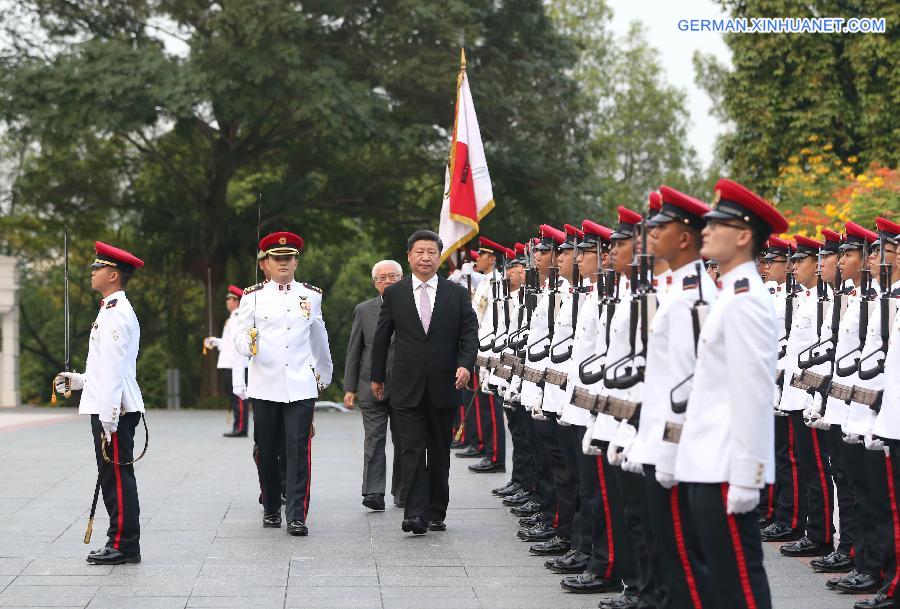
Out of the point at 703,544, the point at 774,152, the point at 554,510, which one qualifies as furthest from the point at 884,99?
the point at 703,544

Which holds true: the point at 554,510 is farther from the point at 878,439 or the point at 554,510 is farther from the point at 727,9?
the point at 727,9

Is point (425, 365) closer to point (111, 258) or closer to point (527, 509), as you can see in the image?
point (527, 509)

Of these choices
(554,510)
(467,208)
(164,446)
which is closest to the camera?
(554,510)

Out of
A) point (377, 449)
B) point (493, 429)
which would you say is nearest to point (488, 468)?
point (493, 429)

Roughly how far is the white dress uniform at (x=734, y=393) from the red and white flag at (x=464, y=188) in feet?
29.1

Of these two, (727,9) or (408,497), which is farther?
→ (727,9)

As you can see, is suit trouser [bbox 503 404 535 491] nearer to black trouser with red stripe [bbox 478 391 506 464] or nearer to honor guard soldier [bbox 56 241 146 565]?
black trouser with red stripe [bbox 478 391 506 464]

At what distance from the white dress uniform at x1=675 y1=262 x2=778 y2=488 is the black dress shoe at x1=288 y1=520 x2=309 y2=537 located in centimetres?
491

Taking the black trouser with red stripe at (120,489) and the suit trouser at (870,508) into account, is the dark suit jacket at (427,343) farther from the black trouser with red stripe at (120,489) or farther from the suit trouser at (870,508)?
the suit trouser at (870,508)

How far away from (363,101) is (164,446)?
9747 mm

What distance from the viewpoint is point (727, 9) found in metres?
32.7

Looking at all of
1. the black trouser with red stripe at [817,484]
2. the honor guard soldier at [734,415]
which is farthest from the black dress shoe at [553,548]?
the honor guard soldier at [734,415]

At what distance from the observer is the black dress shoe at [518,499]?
11.5 m

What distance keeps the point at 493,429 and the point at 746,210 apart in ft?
29.7
